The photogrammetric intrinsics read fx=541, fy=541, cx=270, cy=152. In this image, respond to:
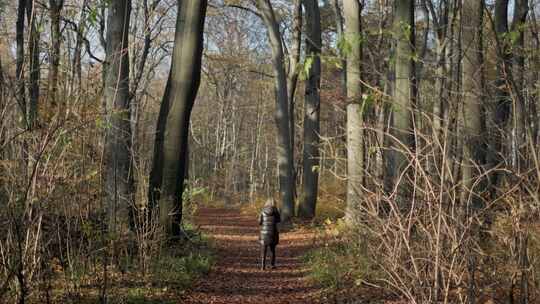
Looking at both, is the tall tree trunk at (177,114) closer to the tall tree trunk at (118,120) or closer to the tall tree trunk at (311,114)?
the tall tree trunk at (118,120)

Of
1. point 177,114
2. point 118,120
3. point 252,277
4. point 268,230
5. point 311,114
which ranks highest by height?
point 311,114

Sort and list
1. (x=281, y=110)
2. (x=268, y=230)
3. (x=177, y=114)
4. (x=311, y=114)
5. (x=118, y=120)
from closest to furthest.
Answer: (x=118, y=120)
(x=177, y=114)
(x=268, y=230)
(x=281, y=110)
(x=311, y=114)

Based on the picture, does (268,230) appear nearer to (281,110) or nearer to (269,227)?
(269,227)

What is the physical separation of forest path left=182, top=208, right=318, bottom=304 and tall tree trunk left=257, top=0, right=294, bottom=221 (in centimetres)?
224

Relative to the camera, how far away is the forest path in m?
8.18

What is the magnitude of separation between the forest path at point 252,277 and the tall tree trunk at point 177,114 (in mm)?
1502

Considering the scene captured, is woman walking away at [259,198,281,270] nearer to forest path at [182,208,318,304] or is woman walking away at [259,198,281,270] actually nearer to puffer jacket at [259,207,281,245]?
puffer jacket at [259,207,281,245]

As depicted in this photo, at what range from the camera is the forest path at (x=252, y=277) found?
26.8ft

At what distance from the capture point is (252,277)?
10250 mm

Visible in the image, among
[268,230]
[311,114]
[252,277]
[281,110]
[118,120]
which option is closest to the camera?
[118,120]

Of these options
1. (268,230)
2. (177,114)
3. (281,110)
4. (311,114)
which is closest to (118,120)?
(177,114)

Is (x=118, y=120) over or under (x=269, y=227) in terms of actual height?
over

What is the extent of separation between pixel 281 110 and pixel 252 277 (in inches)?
343

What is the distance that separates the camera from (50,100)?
512cm
